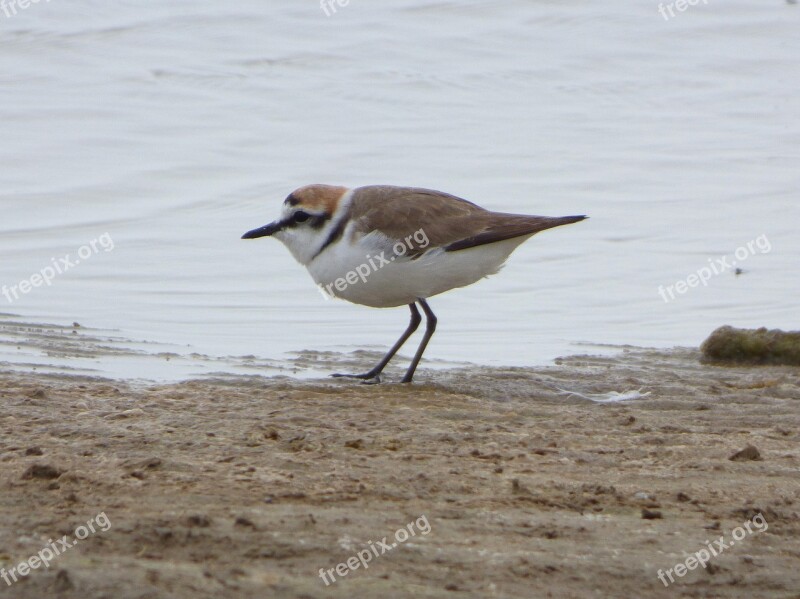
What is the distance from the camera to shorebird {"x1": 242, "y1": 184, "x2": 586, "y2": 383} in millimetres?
7594

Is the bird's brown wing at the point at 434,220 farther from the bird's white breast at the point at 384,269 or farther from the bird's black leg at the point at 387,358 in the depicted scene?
the bird's black leg at the point at 387,358

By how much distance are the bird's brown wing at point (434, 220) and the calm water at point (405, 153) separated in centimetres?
117

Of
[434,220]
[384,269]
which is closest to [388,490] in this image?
[384,269]

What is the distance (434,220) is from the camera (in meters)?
7.87

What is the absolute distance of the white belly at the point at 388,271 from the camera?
24.8 feet

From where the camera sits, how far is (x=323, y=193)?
25.8 feet

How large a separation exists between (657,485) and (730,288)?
19.7 ft

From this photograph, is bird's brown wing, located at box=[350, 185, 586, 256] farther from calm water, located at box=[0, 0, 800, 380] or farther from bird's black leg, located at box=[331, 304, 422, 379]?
calm water, located at box=[0, 0, 800, 380]

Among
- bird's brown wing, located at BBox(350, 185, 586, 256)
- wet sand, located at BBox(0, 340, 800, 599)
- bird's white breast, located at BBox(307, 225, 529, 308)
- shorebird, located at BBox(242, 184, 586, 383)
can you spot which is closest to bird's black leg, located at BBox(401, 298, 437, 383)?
shorebird, located at BBox(242, 184, 586, 383)

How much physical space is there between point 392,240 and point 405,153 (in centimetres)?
765

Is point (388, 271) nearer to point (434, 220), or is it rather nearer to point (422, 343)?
point (434, 220)

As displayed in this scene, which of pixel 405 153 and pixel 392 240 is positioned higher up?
pixel 392 240

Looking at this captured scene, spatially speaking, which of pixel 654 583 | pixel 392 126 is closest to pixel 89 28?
pixel 392 126

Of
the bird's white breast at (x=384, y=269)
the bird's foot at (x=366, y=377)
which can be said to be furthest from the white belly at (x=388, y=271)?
the bird's foot at (x=366, y=377)
